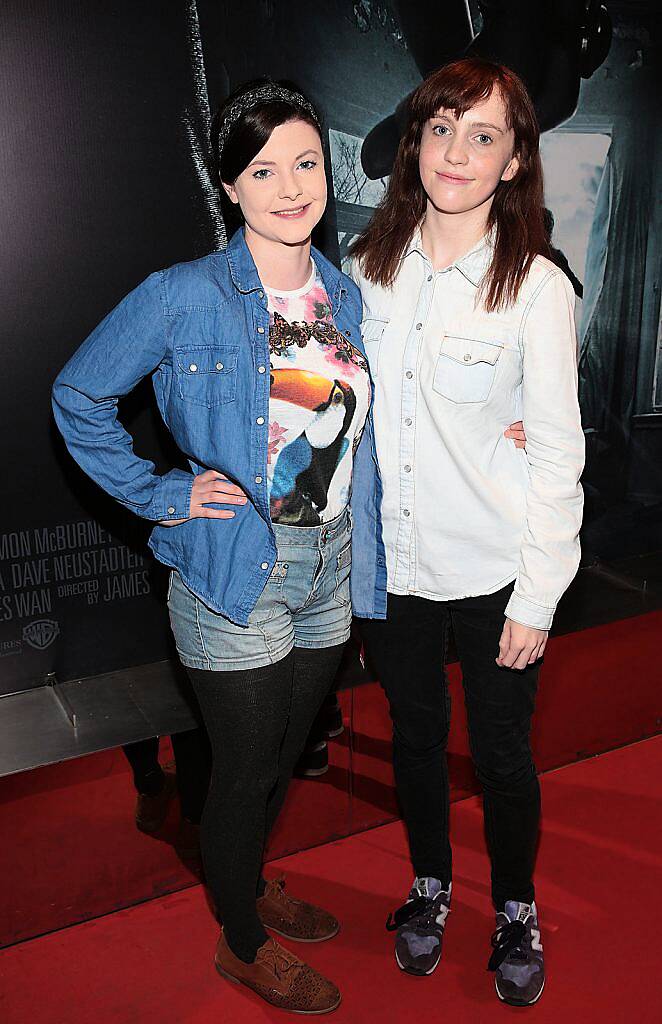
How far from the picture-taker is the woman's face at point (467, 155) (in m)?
1.63

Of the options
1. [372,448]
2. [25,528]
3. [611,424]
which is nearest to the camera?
[372,448]

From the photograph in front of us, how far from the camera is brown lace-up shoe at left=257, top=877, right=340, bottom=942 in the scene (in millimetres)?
2152

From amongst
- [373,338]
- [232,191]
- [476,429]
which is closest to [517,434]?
[476,429]

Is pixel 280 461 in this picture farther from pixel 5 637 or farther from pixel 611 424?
pixel 611 424

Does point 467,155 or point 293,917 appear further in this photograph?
point 293,917

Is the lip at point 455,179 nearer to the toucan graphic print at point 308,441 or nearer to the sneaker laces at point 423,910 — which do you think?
the toucan graphic print at point 308,441

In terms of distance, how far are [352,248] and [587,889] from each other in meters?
1.55

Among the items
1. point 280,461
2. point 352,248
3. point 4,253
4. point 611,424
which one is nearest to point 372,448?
point 280,461

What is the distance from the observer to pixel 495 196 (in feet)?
5.72

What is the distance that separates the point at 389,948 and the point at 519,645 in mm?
831

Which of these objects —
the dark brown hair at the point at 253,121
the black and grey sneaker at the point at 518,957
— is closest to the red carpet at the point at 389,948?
the black and grey sneaker at the point at 518,957

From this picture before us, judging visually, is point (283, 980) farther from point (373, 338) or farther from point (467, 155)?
point (467, 155)

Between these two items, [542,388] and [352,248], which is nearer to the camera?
[542,388]

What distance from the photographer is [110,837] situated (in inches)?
87.7
